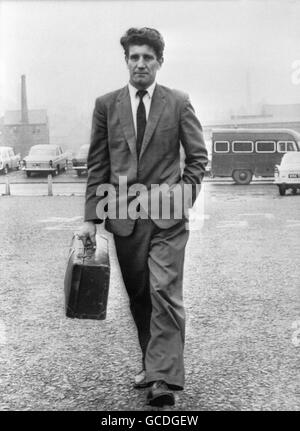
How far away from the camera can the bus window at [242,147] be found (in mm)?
27766

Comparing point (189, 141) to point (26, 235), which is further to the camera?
point (26, 235)

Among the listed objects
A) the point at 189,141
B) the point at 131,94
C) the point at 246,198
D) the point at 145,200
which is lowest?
the point at 246,198

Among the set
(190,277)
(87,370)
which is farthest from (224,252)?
(87,370)

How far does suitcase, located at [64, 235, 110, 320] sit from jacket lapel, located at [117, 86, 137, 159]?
23.5 inches

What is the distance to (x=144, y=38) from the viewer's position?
11.4 feet

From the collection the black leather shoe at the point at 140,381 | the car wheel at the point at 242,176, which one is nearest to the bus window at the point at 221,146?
the car wheel at the point at 242,176

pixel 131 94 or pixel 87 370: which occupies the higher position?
pixel 131 94

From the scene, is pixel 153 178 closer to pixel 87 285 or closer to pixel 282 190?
pixel 87 285

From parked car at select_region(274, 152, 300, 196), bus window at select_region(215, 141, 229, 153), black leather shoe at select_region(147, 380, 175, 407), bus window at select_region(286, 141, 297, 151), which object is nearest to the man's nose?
black leather shoe at select_region(147, 380, 175, 407)

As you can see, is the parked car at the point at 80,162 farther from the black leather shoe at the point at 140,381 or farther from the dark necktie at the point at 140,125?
the dark necktie at the point at 140,125

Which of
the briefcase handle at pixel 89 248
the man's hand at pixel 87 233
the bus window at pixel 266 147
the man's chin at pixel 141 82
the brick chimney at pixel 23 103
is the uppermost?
the brick chimney at pixel 23 103

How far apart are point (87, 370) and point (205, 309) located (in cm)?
186

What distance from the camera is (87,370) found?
4.10m
